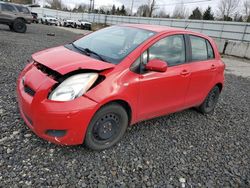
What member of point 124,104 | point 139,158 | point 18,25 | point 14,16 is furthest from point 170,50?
point 18,25

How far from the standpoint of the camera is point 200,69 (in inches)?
162

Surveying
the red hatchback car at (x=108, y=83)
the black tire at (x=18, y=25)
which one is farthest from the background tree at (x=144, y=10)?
the red hatchback car at (x=108, y=83)

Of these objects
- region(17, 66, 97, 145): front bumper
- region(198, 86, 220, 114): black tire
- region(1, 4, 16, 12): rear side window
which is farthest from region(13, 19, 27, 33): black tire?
region(17, 66, 97, 145): front bumper

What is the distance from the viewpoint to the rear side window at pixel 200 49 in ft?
13.5

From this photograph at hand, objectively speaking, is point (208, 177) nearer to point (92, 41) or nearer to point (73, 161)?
point (73, 161)

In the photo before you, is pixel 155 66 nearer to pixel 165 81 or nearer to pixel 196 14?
pixel 165 81

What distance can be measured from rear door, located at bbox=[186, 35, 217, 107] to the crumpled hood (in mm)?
1717

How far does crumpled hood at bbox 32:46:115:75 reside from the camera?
9.04 feet

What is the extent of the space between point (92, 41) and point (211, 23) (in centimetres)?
2115

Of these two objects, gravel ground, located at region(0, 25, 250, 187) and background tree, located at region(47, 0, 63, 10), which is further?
background tree, located at region(47, 0, 63, 10)

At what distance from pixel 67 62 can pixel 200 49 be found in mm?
2555

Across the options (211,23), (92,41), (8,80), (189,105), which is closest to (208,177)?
(189,105)

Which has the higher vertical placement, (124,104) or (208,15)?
(208,15)

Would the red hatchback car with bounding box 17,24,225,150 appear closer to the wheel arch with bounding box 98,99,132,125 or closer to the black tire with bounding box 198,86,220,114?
the wheel arch with bounding box 98,99,132,125
